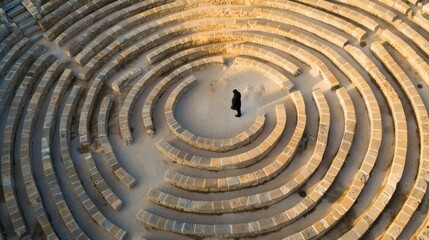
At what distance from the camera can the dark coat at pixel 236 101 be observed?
14.1 m

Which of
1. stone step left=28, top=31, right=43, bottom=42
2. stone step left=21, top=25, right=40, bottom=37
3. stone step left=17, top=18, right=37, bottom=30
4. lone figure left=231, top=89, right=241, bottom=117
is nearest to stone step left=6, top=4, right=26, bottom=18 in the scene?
stone step left=17, top=18, right=37, bottom=30

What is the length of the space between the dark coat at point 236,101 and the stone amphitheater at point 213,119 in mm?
827

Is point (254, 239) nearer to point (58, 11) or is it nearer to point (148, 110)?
point (148, 110)

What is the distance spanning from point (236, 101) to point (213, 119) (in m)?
1.65

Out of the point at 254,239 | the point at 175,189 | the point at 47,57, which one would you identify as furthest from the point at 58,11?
the point at 254,239

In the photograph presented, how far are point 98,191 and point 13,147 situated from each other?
4.54 m

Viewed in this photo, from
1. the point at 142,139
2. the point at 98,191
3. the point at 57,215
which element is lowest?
the point at 57,215

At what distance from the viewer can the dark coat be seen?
1409 centimetres

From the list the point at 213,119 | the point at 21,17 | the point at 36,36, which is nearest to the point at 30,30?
the point at 36,36

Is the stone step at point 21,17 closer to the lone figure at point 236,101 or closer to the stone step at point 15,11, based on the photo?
the stone step at point 15,11

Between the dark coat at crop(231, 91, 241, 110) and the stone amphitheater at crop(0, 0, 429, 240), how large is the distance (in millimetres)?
827

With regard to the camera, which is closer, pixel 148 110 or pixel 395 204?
pixel 395 204

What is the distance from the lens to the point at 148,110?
15359mm

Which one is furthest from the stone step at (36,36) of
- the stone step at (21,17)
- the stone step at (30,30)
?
the stone step at (21,17)
